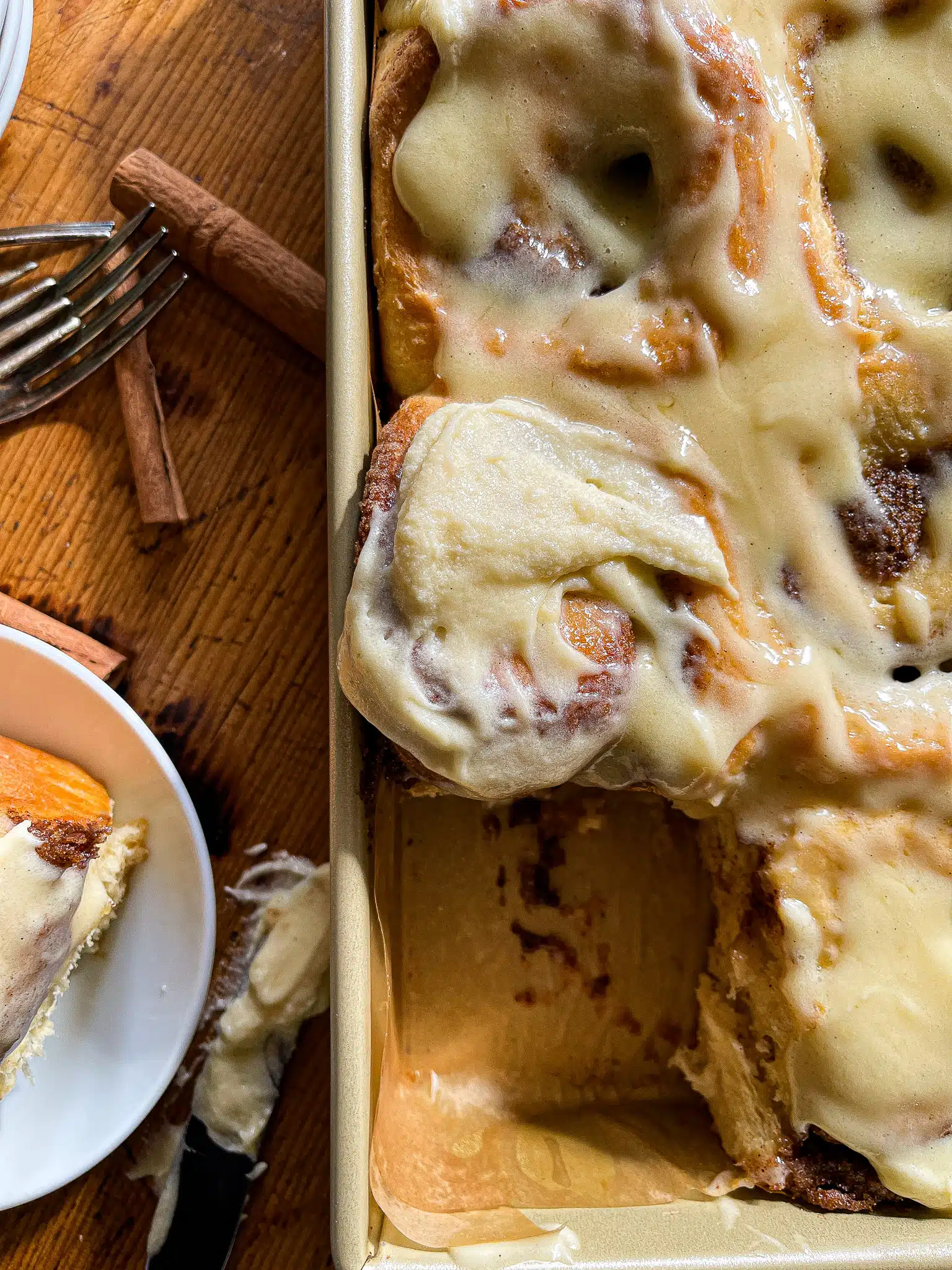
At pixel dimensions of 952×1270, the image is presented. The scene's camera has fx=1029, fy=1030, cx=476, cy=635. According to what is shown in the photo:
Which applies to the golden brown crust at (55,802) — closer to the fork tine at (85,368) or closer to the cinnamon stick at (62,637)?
the cinnamon stick at (62,637)

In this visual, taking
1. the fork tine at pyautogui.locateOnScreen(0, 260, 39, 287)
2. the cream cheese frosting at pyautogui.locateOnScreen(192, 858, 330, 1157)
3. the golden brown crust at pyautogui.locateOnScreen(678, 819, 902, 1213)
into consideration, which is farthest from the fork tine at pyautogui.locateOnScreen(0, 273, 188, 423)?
the golden brown crust at pyautogui.locateOnScreen(678, 819, 902, 1213)

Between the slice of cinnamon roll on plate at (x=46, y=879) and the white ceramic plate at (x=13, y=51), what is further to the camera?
the white ceramic plate at (x=13, y=51)

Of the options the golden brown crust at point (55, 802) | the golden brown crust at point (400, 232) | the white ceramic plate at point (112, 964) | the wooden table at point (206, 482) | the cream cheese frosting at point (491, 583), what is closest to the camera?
the cream cheese frosting at point (491, 583)

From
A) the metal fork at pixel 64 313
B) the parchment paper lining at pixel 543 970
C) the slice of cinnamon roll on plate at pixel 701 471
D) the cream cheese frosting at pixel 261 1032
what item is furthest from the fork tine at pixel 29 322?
the cream cheese frosting at pixel 261 1032

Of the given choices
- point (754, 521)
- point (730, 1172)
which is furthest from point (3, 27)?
point (730, 1172)

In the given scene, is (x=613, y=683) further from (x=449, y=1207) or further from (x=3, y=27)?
(x=3, y=27)

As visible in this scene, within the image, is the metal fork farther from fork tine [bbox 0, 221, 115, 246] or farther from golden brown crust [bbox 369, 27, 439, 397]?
golden brown crust [bbox 369, 27, 439, 397]
